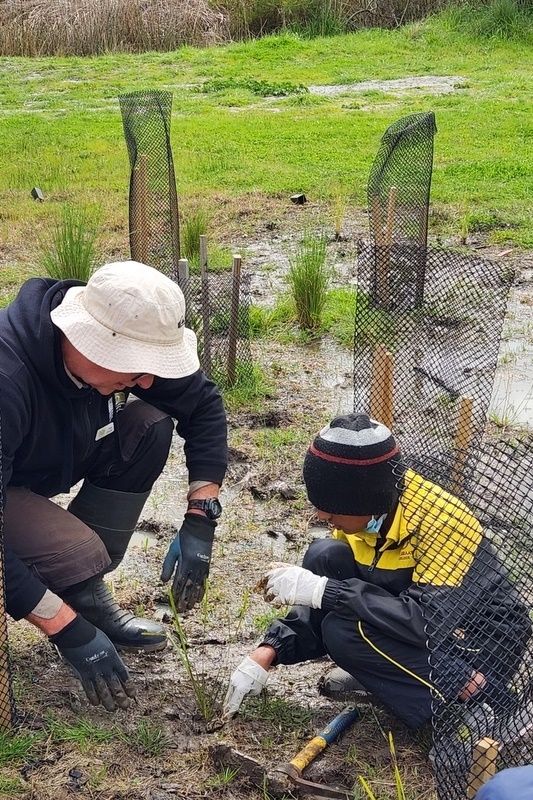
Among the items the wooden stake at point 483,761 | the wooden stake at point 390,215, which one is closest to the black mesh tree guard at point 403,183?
the wooden stake at point 390,215

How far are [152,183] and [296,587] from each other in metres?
4.08

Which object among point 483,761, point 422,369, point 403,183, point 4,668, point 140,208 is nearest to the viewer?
point 483,761

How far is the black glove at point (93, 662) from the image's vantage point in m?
2.81

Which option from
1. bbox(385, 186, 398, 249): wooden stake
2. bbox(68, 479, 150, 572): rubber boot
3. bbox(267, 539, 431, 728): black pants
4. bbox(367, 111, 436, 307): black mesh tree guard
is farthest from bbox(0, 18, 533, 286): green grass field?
bbox(267, 539, 431, 728): black pants

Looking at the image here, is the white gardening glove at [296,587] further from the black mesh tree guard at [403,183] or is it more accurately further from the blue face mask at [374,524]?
the black mesh tree guard at [403,183]

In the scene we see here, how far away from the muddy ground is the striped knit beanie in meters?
0.53

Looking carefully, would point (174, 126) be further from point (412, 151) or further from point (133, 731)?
point (133, 731)

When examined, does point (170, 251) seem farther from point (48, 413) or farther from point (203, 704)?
point (203, 704)

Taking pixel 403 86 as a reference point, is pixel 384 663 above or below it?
above

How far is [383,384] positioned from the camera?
402 centimetres

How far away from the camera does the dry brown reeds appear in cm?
1900

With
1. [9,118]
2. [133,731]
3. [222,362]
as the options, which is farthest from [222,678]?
[9,118]

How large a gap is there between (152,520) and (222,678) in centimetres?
113

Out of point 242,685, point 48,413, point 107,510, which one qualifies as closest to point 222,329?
point 107,510
